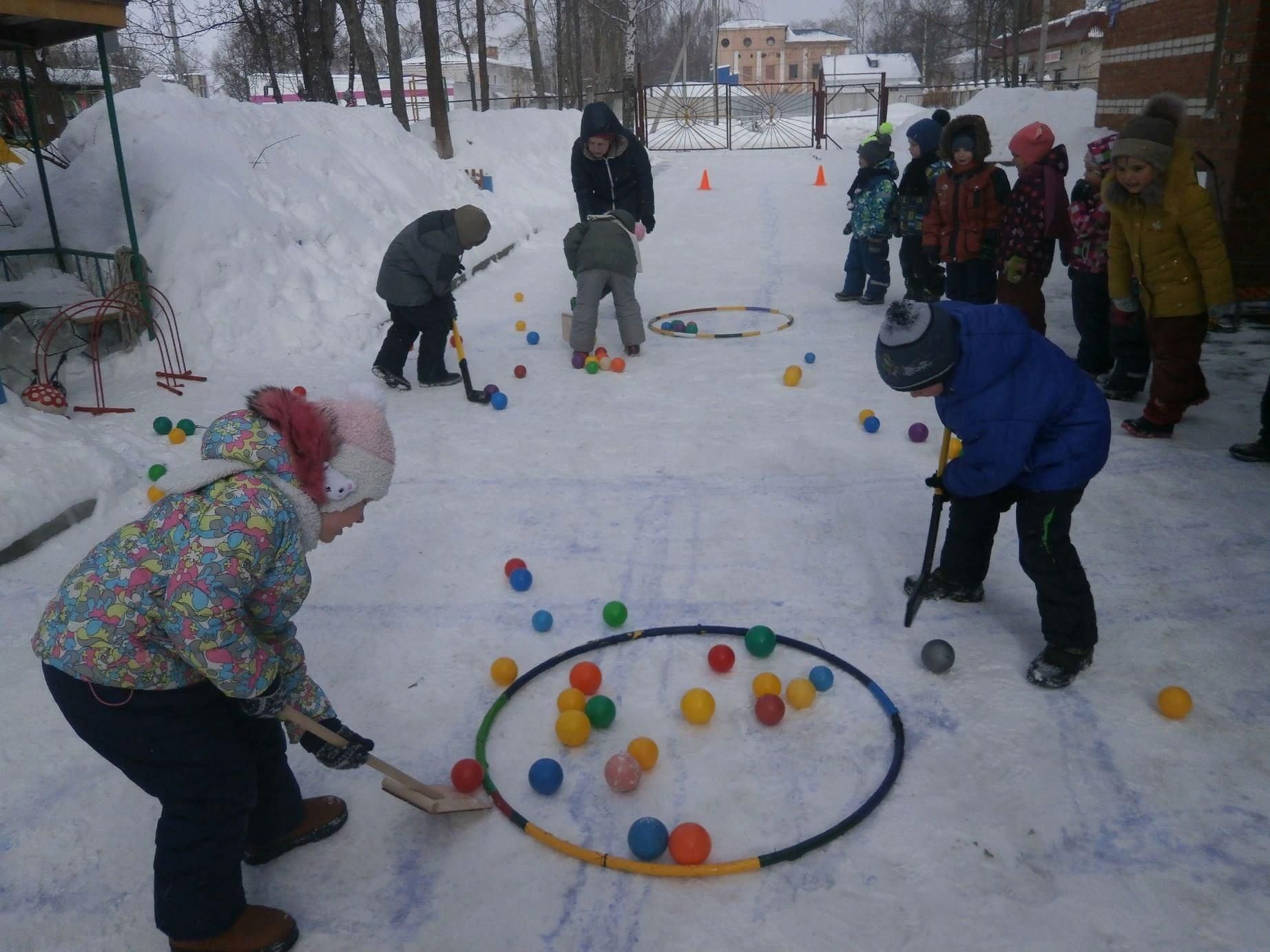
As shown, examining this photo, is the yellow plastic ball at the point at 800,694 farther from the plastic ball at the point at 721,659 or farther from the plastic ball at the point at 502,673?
the plastic ball at the point at 502,673

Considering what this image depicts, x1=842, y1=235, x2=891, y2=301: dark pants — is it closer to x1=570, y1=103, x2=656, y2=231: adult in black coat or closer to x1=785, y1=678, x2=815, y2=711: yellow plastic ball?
x1=570, y1=103, x2=656, y2=231: adult in black coat

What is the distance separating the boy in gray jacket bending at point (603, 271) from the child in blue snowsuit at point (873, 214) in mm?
2496

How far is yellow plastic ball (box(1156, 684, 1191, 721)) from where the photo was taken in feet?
10.5

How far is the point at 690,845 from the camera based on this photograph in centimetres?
269

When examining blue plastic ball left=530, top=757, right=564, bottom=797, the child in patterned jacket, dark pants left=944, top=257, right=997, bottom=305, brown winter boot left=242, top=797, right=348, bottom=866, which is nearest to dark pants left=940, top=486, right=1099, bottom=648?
blue plastic ball left=530, top=757, right=564, bottom=797

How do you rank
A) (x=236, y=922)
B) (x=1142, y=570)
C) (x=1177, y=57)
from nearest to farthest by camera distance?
(x=236, y=922)
(x=1142, y=570)
(x=1177, y=57)

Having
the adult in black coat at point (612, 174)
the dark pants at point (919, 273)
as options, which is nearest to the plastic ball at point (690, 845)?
the adult in black coat at point (612, 174)

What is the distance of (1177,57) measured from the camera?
9430mm

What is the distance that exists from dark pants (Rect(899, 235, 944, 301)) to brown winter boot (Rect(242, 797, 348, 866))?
7047 mm

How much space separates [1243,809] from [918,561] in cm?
175

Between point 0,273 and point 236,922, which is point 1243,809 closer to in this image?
point 236,922

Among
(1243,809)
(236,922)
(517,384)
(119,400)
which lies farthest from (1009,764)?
(119,400)

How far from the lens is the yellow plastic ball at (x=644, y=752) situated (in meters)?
3.11

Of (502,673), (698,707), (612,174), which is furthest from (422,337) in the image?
(698,707)
